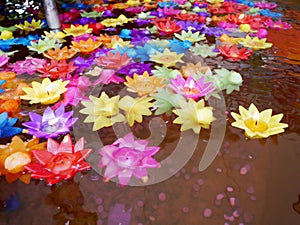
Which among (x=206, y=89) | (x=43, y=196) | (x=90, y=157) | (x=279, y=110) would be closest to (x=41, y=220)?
(x=43, y=196)

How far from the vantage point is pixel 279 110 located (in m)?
1.41

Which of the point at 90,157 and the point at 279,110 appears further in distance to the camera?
the point at 279,110

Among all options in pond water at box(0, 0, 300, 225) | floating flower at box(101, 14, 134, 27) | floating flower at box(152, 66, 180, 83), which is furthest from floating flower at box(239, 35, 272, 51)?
floating flower at box(101, 14, 134, 27)

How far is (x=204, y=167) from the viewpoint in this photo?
1119 millimetres

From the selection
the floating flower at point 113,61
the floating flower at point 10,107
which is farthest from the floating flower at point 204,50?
the floating flower at point 10,107

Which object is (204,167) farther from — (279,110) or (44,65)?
(44,65)

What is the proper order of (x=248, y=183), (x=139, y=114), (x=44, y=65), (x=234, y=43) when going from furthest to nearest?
(x=234, y=43) < (x=44, y=65) < (x=139, y=114) < (x=248, y=183)

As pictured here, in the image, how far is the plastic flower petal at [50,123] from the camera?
1.25 meters

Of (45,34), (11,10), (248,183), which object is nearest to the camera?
(248,183)

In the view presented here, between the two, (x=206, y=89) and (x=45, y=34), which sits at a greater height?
(x=206, y=89)

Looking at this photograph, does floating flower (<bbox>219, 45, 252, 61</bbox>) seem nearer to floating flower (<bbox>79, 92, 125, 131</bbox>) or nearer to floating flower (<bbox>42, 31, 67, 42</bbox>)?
floating flower (<bbox>79, 92, 125, 131</bbox>)

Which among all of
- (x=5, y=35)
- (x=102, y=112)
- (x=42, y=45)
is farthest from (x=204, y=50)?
(x=5, y=35)

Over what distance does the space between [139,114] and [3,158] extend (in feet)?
1.86

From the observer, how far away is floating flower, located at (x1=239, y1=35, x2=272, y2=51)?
2130mm
